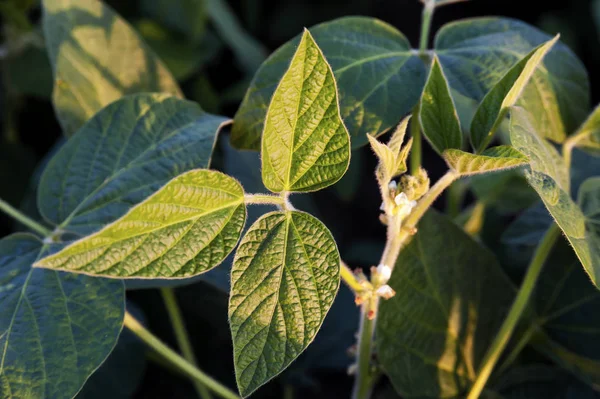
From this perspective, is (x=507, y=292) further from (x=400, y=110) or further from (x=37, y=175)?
(x=37, y=175)

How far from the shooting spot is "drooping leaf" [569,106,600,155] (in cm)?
71

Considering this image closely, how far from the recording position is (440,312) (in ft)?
2.32

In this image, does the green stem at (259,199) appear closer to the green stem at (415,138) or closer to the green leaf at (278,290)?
the green leaf at (278,290)

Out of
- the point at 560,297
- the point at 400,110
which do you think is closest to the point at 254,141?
the point at 400,110

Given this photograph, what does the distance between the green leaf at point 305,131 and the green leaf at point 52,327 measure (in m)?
0.21

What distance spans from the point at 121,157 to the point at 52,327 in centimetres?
19

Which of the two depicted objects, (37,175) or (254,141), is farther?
(37,175)

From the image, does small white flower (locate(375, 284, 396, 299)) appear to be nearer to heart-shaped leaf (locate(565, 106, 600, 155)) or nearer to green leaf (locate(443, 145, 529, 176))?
green leaf (locate(443, 145, 529, 176))

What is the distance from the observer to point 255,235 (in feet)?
1.59

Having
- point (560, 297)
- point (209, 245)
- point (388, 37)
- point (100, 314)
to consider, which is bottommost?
point (560, 297)

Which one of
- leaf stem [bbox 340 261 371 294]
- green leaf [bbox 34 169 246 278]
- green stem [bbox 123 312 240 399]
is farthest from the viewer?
green stem [bbox 123 312 240 399]

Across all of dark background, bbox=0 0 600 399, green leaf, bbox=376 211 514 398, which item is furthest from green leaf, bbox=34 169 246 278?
dark background, bbox=0 0 600 399

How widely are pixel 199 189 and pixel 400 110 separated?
25 cm

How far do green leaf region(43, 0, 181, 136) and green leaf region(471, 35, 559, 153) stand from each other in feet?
1.33
